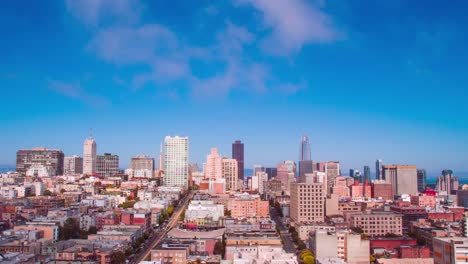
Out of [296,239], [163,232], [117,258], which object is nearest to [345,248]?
[296,239]

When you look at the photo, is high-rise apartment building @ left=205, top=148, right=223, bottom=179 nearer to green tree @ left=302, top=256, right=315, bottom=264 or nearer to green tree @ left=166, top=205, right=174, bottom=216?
green tree @ left=166, top=205, right=174, bottom=216

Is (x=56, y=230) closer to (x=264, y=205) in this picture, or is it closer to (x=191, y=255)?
(x=191, y=255)

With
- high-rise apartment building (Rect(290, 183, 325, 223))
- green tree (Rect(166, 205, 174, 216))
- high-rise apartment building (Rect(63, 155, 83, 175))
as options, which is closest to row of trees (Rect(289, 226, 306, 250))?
high-rise apartment building (Rect(290, 183, 325, 223))

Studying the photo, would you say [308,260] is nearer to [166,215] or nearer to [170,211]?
[166,215]

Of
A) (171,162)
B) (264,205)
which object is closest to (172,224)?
(264,205)

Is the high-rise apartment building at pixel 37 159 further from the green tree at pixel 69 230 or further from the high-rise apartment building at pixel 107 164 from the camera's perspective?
the green tree at pixel 69 230
